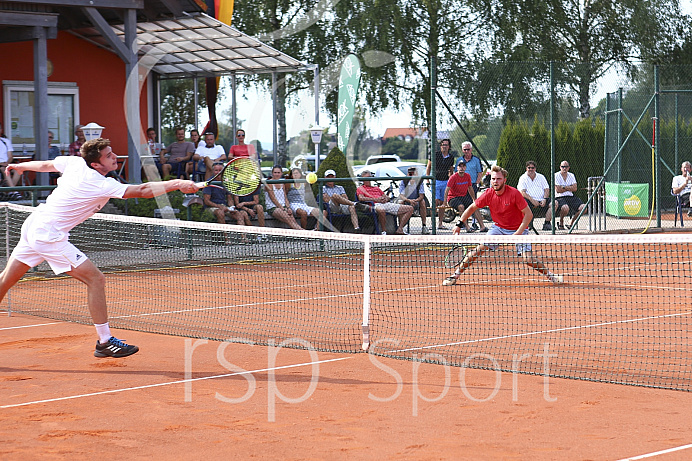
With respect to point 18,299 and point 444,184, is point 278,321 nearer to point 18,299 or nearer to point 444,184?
point 18,299

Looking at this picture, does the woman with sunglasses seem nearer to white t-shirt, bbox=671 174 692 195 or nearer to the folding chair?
the folding chair

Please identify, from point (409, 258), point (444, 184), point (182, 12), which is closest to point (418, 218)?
point (444, 184)

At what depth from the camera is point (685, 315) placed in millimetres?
8891

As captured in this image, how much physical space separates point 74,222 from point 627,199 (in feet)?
44.8

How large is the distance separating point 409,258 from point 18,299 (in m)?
5.94

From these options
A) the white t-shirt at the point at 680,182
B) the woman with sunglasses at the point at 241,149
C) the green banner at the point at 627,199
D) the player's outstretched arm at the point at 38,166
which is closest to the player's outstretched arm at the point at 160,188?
the player's outstretched arm at the point at 38,166

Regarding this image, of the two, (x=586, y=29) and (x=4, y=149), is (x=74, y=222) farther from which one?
(x=586, y=29)

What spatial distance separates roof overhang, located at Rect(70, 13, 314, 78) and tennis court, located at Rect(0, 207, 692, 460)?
6.91 m

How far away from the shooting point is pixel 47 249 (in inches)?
274

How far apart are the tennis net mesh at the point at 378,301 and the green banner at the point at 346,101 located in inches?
281

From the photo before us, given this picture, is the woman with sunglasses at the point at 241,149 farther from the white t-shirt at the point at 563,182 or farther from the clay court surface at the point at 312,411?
the clay court surface at the point at 312,411

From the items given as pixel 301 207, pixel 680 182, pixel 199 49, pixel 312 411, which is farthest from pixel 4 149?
pixel 680 182

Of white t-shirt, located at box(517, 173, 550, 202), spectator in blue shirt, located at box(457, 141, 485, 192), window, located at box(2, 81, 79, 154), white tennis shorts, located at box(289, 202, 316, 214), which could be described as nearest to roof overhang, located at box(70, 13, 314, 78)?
window, located at box(2, 81, 79, 154)

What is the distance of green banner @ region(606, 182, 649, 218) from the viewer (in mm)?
18156
